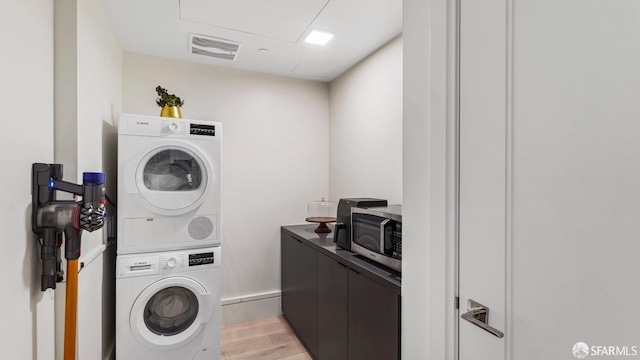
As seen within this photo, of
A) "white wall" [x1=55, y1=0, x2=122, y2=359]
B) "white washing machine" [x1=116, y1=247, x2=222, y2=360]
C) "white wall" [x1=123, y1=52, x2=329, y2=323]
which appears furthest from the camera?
"white wall" [x1=123, y1=52, x2=329, y2=323]

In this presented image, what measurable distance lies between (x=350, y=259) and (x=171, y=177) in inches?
53.9

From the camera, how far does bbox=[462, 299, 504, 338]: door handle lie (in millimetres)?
817

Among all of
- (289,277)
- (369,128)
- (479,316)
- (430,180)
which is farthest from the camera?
(289,277)

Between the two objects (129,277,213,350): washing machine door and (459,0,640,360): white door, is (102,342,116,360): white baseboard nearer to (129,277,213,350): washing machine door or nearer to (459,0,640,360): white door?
(129,277,213,350): washing machine door

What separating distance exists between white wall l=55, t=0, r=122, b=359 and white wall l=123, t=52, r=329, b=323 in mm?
614

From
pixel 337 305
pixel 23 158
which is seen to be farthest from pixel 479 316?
pixel 23 158

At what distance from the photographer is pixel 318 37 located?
7.59 ft

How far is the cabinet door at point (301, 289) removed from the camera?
2285mm

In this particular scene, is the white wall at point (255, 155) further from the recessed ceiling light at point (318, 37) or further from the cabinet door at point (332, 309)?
the cabinet door at point (332, 309)

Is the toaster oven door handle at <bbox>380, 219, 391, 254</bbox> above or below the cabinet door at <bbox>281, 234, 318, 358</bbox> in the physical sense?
above

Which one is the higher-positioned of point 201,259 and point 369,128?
point 369,128

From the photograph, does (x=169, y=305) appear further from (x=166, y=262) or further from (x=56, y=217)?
(x=56, y=217)

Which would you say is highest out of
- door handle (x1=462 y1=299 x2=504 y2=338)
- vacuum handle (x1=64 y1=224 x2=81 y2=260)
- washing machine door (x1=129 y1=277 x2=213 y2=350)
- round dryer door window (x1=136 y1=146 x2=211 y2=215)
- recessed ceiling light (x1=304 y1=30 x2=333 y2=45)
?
recessed ceiling light (x1=304 y1=30 x2=333 y2=45)
